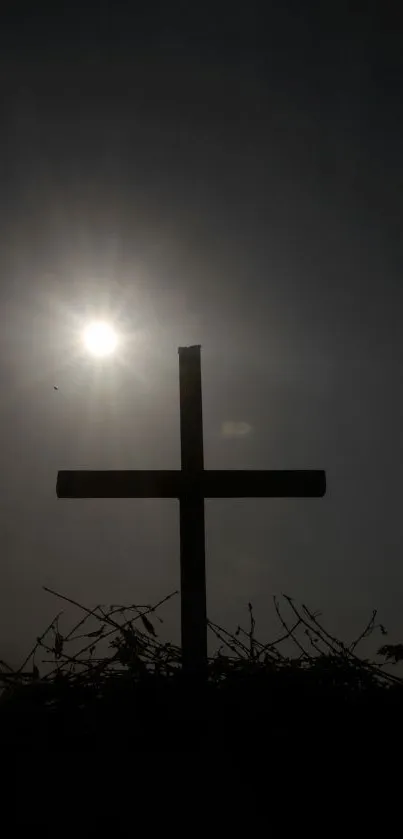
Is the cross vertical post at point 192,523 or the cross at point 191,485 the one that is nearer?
the cross vertical post at point 192,523

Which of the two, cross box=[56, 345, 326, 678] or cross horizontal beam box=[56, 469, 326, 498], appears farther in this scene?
cross horizontal beam box=[56, 469, 326, 498]

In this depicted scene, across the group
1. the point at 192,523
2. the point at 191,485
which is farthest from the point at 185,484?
the point at 192,523

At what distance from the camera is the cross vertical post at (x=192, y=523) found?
4496mm

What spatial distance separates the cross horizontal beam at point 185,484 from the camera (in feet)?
17.1

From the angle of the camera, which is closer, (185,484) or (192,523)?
(192,523)

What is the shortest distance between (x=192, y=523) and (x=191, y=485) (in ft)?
1.09

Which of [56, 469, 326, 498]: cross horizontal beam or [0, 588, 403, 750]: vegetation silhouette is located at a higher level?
[56, 469, 326, 498]: cross horizontal beam

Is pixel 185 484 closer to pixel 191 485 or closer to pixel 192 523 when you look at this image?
pixel 191 485

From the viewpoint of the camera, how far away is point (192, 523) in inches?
200

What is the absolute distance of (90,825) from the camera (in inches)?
108

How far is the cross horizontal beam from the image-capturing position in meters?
5.20

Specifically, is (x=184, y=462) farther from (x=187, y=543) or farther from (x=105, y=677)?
(x=105, y=677)

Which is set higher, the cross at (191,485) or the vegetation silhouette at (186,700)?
the cross at (191,485)

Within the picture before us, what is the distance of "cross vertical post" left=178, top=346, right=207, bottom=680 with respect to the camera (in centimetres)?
450
